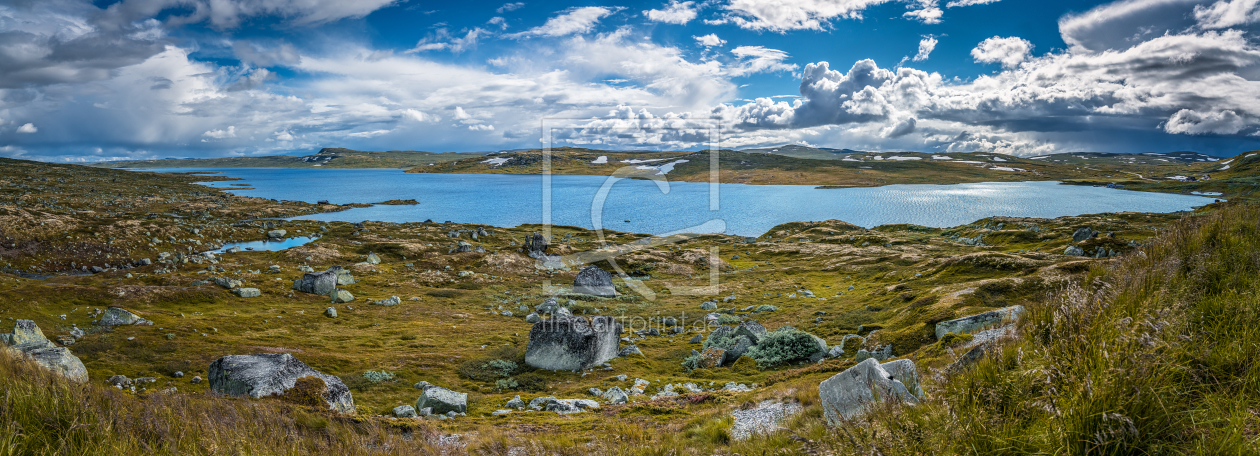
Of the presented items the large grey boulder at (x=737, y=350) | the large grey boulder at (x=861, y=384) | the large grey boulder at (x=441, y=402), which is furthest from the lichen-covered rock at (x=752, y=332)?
the large grey boulder at (x=861, y=384)

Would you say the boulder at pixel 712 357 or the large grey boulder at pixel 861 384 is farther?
the boulder at pixel 712 357

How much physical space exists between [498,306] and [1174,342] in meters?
41.7

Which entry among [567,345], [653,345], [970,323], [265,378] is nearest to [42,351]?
[265,378]

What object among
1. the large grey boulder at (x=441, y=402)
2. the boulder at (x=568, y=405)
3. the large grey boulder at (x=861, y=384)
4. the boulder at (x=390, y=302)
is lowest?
the boulder at (x=390, y=302)

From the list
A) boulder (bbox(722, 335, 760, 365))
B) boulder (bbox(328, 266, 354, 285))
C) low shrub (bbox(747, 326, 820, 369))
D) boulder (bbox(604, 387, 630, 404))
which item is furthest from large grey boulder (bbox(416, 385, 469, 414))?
boulder (bbox(328, 266, 354, 285))

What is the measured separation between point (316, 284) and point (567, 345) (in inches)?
1211

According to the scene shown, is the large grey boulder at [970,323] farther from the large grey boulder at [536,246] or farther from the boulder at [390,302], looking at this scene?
the large grey boulder at [536,246]

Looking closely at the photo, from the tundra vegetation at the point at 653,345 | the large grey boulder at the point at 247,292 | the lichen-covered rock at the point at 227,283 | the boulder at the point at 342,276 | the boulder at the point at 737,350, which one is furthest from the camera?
the boulder at the point at 342,276

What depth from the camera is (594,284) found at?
4600 cm

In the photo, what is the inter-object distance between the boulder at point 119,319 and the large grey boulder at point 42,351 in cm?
600

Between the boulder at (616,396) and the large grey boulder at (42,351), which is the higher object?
the large grey boulder at (42,351)

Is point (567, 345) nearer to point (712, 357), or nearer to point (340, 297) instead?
point (712, 357)

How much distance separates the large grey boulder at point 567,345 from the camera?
2331cm

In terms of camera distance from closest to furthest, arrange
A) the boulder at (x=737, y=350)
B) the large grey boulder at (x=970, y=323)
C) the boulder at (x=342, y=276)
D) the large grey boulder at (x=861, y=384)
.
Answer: the large grey boulder at (x=861, y=384)
the large grey boulder at (x=970, y=323)
the boulder at (x=737, y=350)
the boulder at (x=342, y=276)
